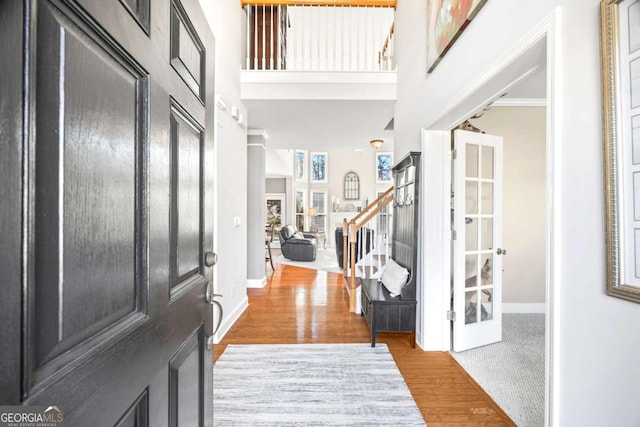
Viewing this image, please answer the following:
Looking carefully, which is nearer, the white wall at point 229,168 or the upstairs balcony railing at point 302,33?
the white wall at point 229,168

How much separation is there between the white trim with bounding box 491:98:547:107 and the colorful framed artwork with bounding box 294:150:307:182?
7103 mm

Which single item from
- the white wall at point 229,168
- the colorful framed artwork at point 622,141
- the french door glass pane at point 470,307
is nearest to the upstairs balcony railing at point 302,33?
the white wall at point 229,168

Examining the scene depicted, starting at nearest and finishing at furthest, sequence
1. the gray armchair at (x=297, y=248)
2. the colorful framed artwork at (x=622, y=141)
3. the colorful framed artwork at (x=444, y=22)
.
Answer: the colorful framed artwork at (x=622, y=141) → the colorful framed artwork at (x=444, y=22) → the gray armchair at (x=297, y=248)

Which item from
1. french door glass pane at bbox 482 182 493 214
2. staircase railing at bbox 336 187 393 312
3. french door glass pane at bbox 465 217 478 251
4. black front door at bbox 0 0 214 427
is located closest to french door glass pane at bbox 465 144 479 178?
french door glass pane at bbox 482 182 493 214

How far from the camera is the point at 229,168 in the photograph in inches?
121

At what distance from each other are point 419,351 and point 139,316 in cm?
253

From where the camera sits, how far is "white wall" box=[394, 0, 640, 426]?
36.8 inches

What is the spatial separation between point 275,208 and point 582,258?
9.35 metres

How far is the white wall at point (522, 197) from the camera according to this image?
3461mm

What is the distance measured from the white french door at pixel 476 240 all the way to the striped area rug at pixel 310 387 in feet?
2.74

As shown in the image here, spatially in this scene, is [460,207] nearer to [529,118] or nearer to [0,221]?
[529,118]

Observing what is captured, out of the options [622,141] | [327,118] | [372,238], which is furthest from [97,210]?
[372,238]

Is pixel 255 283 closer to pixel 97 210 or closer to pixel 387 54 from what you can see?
pixel 387 54

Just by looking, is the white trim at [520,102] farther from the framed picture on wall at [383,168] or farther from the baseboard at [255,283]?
the framed picture on wall at [383,168]
